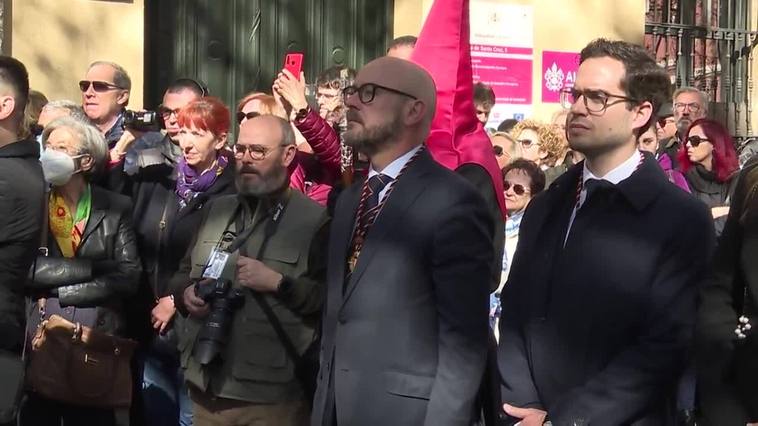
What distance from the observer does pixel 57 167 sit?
5746 millimetres

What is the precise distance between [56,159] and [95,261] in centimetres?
51

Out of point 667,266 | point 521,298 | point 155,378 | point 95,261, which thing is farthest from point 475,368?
point 155,378

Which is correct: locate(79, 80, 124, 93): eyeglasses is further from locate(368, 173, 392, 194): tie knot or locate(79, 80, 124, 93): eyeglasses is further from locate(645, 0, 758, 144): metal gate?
locate(645, 0, 758, 144): metal gate

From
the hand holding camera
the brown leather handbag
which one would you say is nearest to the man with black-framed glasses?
the hand holding camera

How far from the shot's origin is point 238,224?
525 centimetres

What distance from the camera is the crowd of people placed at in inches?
137

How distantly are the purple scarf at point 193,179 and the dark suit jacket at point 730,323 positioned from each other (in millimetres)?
3284

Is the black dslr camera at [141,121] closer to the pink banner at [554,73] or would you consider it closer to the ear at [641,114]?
the ear at [641,114]

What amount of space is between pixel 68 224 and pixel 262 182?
1246 millimetres

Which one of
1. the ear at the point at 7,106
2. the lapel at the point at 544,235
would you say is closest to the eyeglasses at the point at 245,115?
the ear at the point at 7,106

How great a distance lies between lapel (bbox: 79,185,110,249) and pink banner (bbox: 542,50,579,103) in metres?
5.92

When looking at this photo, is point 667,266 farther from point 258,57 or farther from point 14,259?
point 258,57

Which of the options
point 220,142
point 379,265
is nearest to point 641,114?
point 379,265

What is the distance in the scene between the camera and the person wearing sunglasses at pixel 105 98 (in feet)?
23.0
